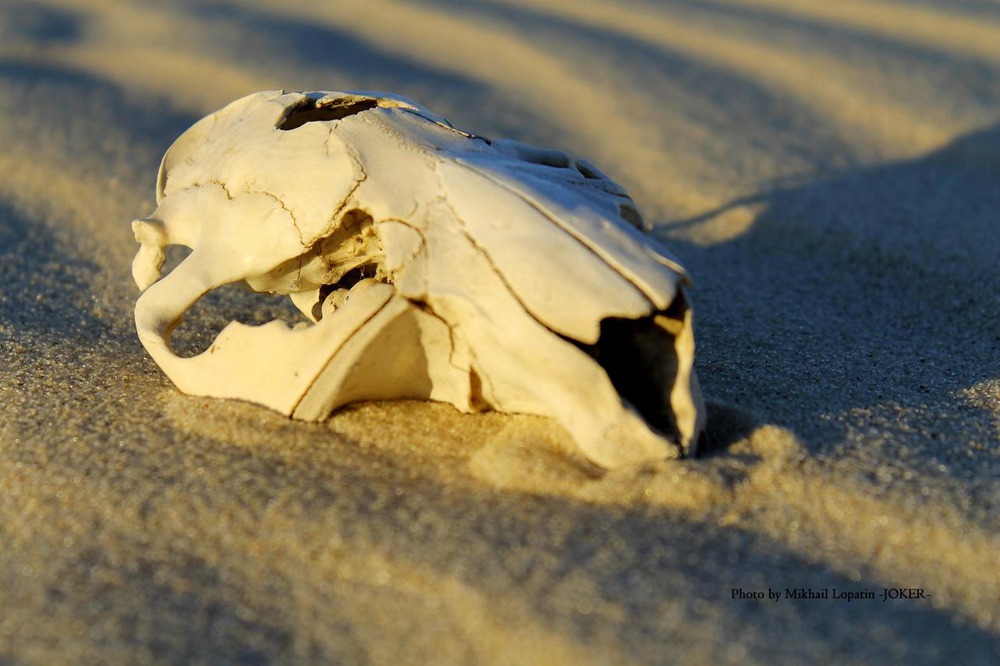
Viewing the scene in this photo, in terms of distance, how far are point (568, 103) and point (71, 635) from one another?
3043mm

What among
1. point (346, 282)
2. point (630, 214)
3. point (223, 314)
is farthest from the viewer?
point (223, 314)

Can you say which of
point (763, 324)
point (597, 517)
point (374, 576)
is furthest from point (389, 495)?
point (763, 324)

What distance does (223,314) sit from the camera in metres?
2.51

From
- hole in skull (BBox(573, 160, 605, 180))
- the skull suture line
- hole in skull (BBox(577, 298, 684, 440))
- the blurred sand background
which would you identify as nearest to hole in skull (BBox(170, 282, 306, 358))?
the blurred sand background

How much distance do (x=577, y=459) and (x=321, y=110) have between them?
3.00 ft

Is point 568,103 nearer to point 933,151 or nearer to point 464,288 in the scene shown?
point 933,151

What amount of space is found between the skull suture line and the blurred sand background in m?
0.09

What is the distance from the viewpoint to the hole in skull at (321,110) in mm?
2012

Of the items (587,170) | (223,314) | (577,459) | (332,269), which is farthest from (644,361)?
(223,314)

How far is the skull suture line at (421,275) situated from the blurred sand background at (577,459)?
89 millimetres

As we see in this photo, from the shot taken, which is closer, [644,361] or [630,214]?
[644,361]

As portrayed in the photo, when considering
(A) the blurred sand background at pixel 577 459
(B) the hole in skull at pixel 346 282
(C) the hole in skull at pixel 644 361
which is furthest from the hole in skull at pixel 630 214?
(B) the hole in skull at pixel 346 282

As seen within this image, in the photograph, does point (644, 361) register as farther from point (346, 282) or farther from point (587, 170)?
point (346, 282)

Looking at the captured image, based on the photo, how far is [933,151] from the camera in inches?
144
